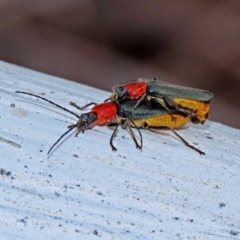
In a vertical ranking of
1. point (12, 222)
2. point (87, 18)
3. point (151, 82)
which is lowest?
point (12, 222)

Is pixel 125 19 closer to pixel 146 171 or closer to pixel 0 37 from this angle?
pixel 0 37

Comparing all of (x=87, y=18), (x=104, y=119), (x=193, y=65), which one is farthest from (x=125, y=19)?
(x=104, y=119)

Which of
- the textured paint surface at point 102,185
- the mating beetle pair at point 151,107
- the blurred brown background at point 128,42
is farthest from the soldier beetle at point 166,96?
the blurred brown background at point 128,42

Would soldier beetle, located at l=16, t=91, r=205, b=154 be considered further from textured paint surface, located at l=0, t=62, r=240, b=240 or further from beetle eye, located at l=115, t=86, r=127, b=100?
textured paint surface, located at l=0, t=62, r=240, b=240

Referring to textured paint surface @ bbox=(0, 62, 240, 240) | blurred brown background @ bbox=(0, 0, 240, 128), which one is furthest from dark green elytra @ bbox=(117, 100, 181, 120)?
blurred brown background @ bbox=(0, 0, 240, 128)

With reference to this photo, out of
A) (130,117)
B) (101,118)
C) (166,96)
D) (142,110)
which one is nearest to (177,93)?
(166,96)

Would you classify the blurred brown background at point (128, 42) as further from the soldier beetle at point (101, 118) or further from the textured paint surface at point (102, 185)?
the textured paint surface at point (102, 185)

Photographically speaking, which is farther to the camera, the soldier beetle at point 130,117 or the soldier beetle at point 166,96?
the soldier beetle at point 166,96

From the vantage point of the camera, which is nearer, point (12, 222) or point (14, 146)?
point (12, 222)
